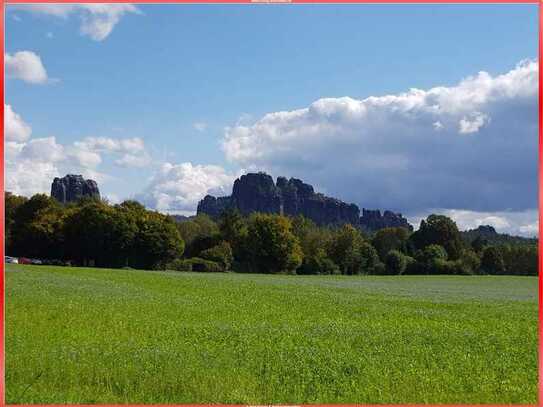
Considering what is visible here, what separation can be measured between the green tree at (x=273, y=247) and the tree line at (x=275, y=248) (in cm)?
11

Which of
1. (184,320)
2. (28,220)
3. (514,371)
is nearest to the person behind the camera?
(514,371)

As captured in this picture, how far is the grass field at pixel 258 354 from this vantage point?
9414 mm

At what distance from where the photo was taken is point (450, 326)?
1958 centimetres

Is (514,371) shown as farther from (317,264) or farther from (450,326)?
(317,264)

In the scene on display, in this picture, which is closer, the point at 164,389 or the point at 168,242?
the point at 164,389

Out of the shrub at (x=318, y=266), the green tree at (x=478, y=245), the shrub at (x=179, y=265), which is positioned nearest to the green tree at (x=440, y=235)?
the green tree at (x=478, y=245)

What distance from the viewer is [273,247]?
240 feet

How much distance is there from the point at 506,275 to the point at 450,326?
6367cm

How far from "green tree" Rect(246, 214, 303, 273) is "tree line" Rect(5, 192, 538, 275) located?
0.11 m

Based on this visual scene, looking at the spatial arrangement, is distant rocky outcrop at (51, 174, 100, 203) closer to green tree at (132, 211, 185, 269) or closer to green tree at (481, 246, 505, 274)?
green tree at (132, 211, 185, 269)

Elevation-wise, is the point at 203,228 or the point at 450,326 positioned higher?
the point at 203,228

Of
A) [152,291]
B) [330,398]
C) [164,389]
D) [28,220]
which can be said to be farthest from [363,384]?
[28,220]

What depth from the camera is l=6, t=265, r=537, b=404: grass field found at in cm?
941

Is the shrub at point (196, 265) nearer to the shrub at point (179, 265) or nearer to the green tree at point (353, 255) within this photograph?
the shrub at point (179, 265)
